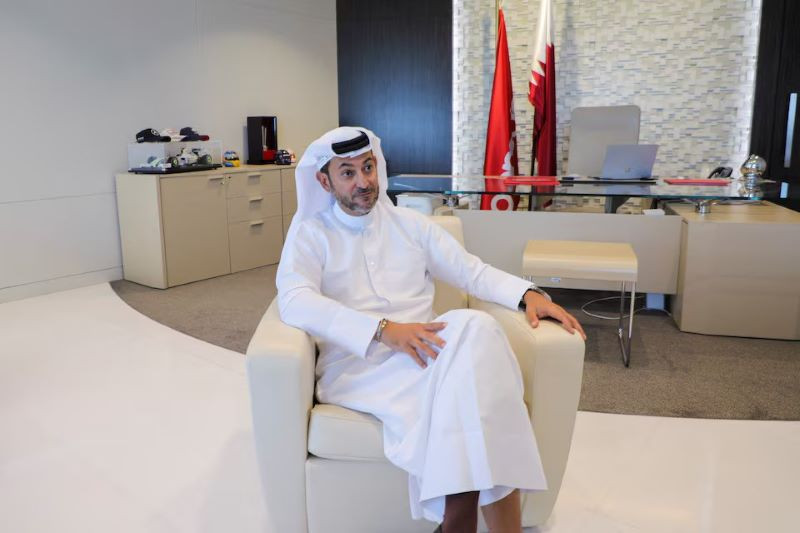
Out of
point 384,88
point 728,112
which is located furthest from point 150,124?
point 728,112

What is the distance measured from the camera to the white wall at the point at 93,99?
446 centimetres

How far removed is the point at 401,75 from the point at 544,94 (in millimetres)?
1469

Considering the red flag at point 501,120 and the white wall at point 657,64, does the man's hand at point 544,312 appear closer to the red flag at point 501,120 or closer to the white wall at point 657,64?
the red flag at point 501,120

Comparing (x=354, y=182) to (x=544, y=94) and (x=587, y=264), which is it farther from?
(x=544, y=94)

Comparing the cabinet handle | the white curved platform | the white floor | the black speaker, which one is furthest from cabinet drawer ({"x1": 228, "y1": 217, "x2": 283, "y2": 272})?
the cabinet handle

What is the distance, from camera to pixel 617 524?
2.00m

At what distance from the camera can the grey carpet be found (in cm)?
285

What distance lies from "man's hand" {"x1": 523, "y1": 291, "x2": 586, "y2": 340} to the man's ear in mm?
700

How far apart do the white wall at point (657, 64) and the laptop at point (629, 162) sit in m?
1.66

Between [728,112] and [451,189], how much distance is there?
3106 mm

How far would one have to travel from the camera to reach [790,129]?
17.0 feet

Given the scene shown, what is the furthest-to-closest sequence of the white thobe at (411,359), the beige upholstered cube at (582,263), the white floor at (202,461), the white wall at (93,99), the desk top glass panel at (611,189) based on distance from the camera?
the white wall at (93,99), the desk top glass panel at (611,189), the beige upholstered cube at (582,263), the white floor at (202,461), the white thobe at (411,359)

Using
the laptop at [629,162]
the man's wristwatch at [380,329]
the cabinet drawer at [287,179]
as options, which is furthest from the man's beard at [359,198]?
the cabinet drawer at [287,179]

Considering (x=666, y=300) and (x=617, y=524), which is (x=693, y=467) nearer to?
(x=617, y=524)
